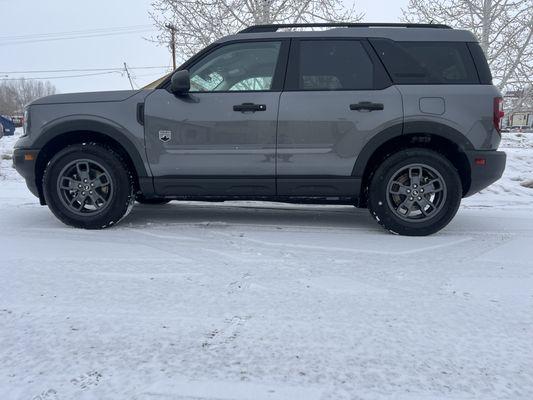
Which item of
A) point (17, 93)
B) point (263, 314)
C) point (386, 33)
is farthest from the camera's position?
point (17, 93)

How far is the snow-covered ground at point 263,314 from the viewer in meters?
1.77

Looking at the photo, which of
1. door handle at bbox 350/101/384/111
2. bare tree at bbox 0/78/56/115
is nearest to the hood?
door handle at bbox 350/101/384/111

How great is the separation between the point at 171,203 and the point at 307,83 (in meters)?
2.66

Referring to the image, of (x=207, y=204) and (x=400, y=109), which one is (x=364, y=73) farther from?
(x=207, y=204)

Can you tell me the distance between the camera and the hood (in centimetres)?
421

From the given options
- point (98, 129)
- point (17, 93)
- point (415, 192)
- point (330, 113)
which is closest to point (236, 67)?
point (330, 113)

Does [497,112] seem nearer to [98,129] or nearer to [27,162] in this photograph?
[98,129]

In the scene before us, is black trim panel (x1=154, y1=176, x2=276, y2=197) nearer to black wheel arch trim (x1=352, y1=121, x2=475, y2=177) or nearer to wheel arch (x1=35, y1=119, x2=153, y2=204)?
wheel arch (x1=35, y1=119, x2=153, y2=204)

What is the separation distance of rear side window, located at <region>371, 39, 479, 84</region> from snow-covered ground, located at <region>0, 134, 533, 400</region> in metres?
1.46

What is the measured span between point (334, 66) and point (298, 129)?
686 mm

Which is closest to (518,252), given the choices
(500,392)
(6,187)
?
(500,392)

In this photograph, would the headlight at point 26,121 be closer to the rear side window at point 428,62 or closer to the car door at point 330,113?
the car door at point 330,113

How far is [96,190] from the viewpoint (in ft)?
14.0

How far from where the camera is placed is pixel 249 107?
13.3 ft
